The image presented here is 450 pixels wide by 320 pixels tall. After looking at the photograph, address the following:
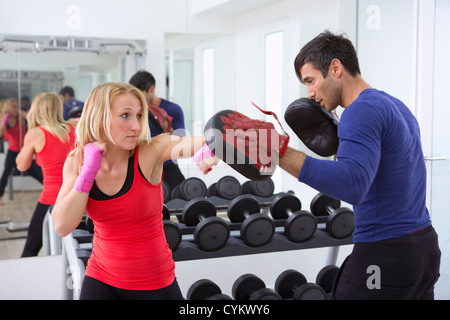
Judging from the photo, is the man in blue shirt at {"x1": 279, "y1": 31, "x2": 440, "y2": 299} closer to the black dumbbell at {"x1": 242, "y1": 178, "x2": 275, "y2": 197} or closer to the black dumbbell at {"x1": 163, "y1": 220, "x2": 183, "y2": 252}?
the black dumbbell at {"x1": 163, "y1": 220, "x2": 183, "y2": 252}

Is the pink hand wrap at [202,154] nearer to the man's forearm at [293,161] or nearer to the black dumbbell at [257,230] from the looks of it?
the man's forearm at [293,161]

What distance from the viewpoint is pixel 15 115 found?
2.83m

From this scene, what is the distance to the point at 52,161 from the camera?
9.55 ft

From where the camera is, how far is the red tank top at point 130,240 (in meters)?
1.63

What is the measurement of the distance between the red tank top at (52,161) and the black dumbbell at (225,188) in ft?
3.74

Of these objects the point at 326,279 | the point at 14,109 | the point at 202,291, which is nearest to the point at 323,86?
the point at 202,291

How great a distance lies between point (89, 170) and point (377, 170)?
0.91 metres

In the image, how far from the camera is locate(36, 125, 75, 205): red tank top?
289 centimetres

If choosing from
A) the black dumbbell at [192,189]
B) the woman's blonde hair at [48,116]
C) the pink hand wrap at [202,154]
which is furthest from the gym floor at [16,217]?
the pink hand wrap at [202,154]

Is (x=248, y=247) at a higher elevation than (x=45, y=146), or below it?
below

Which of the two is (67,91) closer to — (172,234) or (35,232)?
(35,232)

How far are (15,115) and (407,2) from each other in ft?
8.15

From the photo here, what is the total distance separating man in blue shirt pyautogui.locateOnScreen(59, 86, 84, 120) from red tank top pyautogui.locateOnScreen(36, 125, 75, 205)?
0.10m
